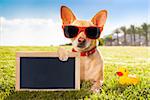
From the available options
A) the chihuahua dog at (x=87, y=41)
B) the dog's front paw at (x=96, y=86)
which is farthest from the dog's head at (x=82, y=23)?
the dog's front paw at (x=96, y=86)

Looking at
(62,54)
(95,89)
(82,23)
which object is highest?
(82,23)

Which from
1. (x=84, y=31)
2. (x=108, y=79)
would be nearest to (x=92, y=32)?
(x=84, y=31)

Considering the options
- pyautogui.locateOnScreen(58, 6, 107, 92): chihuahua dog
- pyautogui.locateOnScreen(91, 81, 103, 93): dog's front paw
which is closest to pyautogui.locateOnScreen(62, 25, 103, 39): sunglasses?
pyautogui.locateOnScreen(58, 6, 107, 92): chihuahua dog

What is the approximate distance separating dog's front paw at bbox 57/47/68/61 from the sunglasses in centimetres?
7

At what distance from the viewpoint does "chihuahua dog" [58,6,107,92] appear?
5.02 feet

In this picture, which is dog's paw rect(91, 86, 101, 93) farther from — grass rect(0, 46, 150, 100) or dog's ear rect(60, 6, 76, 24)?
dog's ear rect(60, 6, 76, 24)

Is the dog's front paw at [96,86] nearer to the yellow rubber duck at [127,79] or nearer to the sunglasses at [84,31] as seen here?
the yellow rubber duck at [127,79]

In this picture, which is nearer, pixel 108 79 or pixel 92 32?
pixel 92 32

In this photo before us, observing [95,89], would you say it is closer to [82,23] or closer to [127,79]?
[127,79]

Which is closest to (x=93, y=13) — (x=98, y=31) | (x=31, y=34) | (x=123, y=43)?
(x=98, y=31)

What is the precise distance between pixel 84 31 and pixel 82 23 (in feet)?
0.11

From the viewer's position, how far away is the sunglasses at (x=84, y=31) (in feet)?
5.02

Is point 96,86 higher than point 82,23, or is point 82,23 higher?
point 82,23

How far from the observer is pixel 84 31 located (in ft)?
5.02
